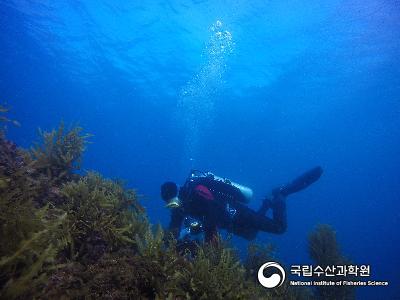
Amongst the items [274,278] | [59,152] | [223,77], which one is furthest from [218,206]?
[223,77]

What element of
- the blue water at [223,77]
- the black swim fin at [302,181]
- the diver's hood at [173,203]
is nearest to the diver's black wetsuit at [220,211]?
the black swim fin at [302,181]

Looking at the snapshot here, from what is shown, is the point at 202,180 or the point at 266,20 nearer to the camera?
the point at 202,180

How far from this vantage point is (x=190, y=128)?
73.4 meters

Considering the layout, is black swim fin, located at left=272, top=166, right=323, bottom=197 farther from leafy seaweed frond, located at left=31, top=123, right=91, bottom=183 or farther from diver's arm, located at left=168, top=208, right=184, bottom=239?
leafy seaweed frond, located at left=31, top=123, right=91, bottom=183

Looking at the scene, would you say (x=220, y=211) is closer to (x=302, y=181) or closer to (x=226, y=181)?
(x=226, y=181)

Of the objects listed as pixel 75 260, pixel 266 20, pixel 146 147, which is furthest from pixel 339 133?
pixel 75 260

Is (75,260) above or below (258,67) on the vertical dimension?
below

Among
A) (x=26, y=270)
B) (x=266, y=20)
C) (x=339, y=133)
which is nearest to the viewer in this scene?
(x=26, y=270)

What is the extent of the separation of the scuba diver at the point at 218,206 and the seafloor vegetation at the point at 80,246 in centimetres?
92

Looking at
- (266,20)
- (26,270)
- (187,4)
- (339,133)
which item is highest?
(339,133)

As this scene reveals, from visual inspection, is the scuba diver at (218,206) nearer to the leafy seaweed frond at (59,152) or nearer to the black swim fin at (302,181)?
the black swim fin at (302,181)

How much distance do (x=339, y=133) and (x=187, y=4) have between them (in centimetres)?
5234

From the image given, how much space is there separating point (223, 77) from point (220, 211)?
1250 inches

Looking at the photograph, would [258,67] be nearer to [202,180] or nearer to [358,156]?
[202,180]
